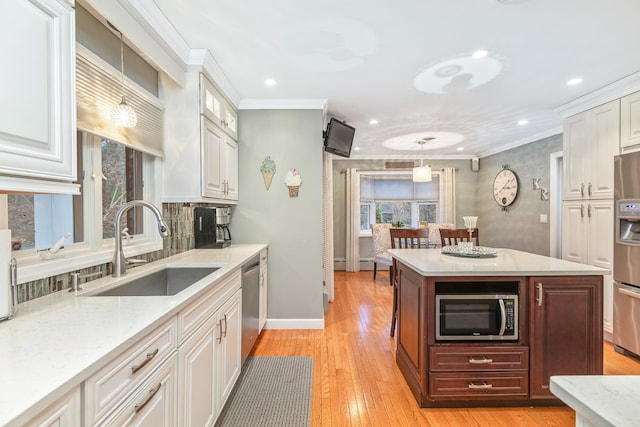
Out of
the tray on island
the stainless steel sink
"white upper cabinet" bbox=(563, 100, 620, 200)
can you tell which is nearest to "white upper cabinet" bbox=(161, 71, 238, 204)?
the stainless steel sink

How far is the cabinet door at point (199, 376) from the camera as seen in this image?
1.29 metres

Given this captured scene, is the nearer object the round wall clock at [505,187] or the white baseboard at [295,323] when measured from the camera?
the white baseboard at [295,323]

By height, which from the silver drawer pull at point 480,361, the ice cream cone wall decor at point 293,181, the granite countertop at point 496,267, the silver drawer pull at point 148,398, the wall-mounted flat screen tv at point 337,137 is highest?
the wall-mounted flat screen tv at point 337,137

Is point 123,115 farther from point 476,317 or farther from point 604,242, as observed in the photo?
point 604,242

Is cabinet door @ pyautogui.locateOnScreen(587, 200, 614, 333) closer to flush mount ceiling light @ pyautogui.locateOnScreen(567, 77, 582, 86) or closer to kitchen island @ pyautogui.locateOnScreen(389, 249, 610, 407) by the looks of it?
flush mount ceiling light @ pyautogui.locateOnScreen(567, 77, 582, 86)

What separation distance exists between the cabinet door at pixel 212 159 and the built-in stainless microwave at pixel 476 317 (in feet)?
6.37

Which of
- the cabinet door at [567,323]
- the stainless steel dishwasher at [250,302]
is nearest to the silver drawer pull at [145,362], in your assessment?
the stainless steel dishwasher at [250,302]

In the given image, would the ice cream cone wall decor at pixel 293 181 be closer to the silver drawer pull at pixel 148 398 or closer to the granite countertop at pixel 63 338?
the granite countertop at pixel 63 338

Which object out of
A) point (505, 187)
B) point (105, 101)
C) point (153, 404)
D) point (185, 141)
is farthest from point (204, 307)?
point (505, 187)

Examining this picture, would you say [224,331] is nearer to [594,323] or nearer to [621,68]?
[594,323]

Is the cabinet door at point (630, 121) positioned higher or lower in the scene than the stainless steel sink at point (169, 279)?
higher

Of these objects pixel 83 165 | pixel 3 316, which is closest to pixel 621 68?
pixel 83 165

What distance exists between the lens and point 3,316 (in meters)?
1.02

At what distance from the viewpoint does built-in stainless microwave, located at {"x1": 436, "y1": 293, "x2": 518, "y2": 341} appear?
6.39 ft
